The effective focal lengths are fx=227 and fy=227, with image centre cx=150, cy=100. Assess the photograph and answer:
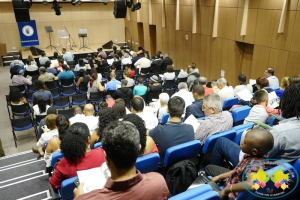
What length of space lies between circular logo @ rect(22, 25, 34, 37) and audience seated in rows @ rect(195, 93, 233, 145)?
15038 millimetres

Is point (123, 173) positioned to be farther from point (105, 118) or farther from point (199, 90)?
point (199, 90)

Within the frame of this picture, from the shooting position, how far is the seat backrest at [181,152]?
2573 mm

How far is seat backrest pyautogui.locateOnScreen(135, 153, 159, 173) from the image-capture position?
239cm

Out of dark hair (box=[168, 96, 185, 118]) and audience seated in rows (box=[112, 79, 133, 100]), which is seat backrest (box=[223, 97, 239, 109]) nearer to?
dark hair (box=[168, 96, 185, 118])

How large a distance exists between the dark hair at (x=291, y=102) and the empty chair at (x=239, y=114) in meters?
1.32

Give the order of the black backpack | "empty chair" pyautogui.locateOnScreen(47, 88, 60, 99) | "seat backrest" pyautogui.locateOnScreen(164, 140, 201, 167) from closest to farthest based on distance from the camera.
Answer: the black backpack → "seat backrest" pyautogui.locateOnScreen(164, 140, 201, 167) → "empty chair" pyautogui.locateOnScreen(47, 88, 60, 99)

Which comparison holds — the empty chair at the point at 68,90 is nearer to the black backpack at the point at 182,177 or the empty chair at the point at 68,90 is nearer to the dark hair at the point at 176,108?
the dark hair at the point at 176,108

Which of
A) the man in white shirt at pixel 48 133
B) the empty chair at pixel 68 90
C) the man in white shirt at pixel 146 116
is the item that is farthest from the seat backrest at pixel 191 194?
the empty chair at pixel 68 90

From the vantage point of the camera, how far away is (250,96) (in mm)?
4598

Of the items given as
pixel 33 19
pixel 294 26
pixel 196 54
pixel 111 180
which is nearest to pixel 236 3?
pixel 294 26

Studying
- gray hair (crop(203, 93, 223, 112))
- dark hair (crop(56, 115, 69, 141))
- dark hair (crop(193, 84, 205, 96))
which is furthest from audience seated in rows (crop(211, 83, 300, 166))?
dark hair (crop(56, 115, 69, 141))

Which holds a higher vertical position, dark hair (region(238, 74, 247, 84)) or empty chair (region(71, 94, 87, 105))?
dark hair (region(238, 74, 247, 84))

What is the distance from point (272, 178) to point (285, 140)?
42cm

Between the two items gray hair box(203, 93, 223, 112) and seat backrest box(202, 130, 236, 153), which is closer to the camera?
seat backrest box(202, 130, 236, 153)
